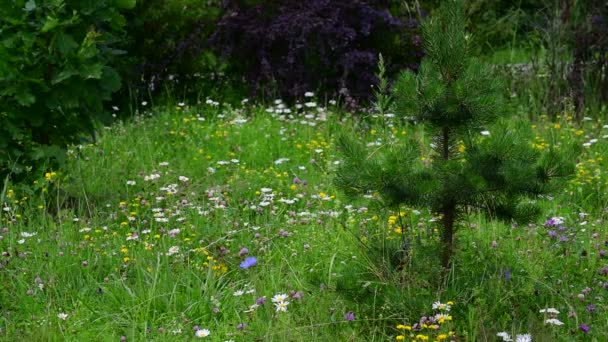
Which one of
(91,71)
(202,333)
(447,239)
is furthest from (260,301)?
(91,71)

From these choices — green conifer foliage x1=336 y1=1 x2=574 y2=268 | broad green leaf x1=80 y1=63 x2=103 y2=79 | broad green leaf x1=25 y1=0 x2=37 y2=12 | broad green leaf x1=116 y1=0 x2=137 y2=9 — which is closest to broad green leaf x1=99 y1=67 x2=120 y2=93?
broad green leaf x1=80 y1=63 x2=103 y2=79

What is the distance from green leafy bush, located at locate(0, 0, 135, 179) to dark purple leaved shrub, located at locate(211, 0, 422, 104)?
9.34 feet

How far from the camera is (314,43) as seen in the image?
25.6ft

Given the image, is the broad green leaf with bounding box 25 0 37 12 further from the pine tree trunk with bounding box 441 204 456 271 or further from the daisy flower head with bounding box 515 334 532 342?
the daisy flower head with bounding box 515 334 532 342

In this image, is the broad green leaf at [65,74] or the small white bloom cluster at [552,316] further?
the broad green leaf at [65,74]

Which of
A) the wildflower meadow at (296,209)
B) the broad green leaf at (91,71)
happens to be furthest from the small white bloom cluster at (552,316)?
the broad green leaf at (91,71)

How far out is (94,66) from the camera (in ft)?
15.3

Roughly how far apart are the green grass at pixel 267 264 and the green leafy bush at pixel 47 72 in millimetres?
275

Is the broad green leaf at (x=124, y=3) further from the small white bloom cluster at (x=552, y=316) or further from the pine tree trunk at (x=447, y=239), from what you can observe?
the small white bloom cluster at (x=552, y=316)

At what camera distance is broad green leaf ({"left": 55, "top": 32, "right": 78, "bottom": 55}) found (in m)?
4.63

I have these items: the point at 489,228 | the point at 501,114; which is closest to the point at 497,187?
the point at 501,114

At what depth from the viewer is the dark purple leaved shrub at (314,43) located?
7664 mm

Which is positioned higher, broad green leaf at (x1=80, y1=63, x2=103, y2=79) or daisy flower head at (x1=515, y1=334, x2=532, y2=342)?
broad green leaf at (x1=80, y1=63, x2=103, y2=79)

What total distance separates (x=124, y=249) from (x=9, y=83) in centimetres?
139
